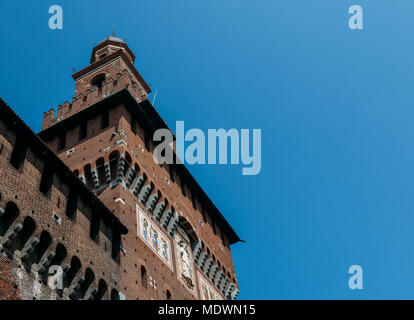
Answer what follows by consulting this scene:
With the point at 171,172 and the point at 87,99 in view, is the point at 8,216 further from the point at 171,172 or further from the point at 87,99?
the point at 171,172

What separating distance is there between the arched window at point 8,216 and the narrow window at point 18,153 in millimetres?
1620

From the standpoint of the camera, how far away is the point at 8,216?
13.4m

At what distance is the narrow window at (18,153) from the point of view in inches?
584

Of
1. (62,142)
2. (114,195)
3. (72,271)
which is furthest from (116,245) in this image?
(62,142)

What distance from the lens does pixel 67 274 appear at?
583 inches

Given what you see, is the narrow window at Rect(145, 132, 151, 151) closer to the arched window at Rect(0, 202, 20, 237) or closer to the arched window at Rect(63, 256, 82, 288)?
the arched window at Rect(63, 256, 82, 288)

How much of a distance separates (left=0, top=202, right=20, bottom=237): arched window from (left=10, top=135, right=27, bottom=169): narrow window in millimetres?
1620

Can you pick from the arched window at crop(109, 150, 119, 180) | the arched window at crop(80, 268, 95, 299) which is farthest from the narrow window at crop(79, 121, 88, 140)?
the arched window at crop(80, 268, 95, 299)

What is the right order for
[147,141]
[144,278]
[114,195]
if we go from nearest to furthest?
[144,278]
[114,195]
[147,141]

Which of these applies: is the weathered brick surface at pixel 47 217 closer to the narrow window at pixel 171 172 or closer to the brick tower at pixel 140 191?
the brick tower at pixel 140 191

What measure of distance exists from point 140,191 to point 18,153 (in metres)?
7.94
